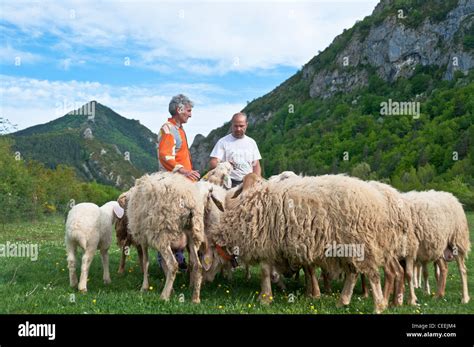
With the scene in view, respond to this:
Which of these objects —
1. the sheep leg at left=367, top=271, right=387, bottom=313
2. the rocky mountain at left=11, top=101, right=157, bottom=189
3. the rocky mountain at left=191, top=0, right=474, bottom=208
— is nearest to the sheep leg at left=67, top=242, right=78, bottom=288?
the sheep leg at left=367, top=271, right=387, bottom=313

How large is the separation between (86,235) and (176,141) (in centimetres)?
242

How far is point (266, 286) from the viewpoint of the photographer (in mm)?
8570

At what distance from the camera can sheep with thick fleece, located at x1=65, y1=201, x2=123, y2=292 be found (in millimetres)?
9133

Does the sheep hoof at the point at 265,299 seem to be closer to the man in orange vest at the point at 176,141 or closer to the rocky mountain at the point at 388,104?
the man in orange vest at the point at 176,141

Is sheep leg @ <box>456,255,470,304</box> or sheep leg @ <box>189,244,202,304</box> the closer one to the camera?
sheep leg @ <box>189,244,202,304</box>

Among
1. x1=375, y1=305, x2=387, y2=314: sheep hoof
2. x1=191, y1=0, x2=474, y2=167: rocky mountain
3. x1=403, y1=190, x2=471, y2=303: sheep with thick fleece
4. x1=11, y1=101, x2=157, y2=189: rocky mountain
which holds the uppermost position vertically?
x1=191, y1=0, x2=474, y2=167: rocky mountain

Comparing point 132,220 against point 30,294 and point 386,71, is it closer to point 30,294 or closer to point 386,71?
point 30,294

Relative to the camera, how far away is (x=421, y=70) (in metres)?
148

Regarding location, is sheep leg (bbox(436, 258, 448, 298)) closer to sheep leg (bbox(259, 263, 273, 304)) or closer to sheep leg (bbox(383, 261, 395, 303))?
sheep leg (bbox(383, 261, 395, 303))

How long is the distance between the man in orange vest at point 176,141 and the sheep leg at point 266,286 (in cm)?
208

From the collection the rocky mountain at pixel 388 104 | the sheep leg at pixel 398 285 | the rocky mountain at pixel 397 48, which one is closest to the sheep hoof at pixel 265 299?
the sheep leg at pixel 398 285

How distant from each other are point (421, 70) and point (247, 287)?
15170 cm

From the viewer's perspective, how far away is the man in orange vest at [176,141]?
929 cm
